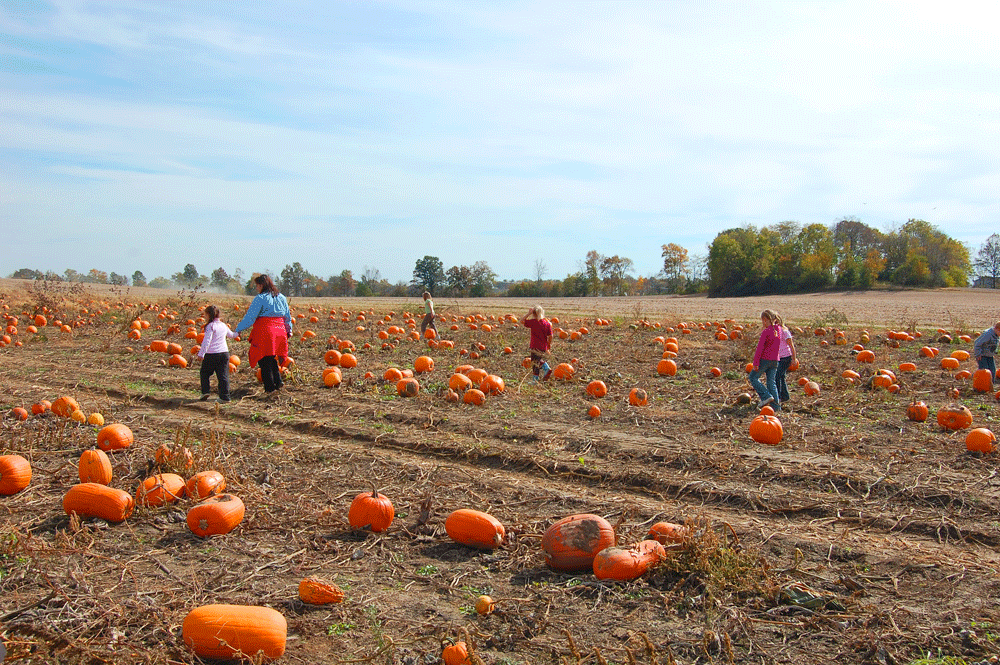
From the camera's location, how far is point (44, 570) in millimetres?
3674

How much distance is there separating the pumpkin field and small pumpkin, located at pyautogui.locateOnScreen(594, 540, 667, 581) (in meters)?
0.01

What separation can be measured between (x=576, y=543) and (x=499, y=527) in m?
0.63

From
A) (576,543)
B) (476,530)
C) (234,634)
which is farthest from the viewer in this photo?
(476,530)

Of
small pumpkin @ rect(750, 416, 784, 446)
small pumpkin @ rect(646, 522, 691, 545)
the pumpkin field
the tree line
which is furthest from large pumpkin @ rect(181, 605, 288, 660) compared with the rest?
the tree line

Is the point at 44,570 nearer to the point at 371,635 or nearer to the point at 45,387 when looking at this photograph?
the point at 371,635

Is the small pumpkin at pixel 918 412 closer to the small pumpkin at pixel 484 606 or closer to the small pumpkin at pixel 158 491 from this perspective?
the small pumpkin at pixel 484 606

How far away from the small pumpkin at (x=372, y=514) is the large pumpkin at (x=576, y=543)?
1.21 meters

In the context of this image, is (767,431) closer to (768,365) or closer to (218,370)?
(768,365)

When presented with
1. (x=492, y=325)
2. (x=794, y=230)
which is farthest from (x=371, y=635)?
(x=794, y=230)

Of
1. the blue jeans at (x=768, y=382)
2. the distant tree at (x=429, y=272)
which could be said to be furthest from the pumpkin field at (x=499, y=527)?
the distant tree at (x=429, y=272)

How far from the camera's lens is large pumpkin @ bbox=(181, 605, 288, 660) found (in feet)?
9.90

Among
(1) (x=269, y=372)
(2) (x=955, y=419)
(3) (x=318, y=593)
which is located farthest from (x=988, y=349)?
(1) (x=269, y=372)

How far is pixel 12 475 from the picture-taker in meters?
4.97

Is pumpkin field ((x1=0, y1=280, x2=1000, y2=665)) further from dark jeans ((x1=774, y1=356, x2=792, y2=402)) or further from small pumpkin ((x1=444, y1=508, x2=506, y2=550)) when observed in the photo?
dark jeans ((x1=774, y1=356, x2=792, y2=402))
